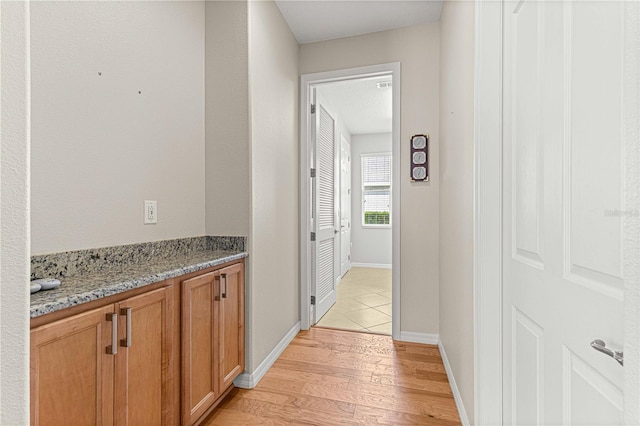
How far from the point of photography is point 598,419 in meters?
0.72

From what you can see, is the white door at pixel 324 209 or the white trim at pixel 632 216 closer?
the white trim at pixel 632 216

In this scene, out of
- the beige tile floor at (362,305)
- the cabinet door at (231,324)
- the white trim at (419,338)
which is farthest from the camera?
the beige tile floor at (362,305)

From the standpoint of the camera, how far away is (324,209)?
338 centimetres

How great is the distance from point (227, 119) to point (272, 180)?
536 millimetres

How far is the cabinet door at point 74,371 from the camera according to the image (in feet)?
2.74

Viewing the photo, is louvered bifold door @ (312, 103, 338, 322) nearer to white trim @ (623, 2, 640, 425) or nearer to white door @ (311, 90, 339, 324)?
white door @ (311, 90, 339, 324)

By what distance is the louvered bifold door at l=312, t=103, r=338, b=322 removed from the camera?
3043mm

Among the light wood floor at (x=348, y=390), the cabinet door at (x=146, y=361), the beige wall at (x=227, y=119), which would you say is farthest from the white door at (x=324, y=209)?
the cabinet door at (x=146, y=361)

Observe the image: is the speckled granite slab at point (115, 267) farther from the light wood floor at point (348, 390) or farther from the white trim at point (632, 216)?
the white trim at point (632, 216)

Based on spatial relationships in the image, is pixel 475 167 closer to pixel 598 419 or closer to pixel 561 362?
pixel 561 362

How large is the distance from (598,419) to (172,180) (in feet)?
6.64

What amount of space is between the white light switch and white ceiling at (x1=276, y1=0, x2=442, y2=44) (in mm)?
1838

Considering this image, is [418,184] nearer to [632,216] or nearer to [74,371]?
[632,216]

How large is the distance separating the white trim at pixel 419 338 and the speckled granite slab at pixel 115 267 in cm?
164
